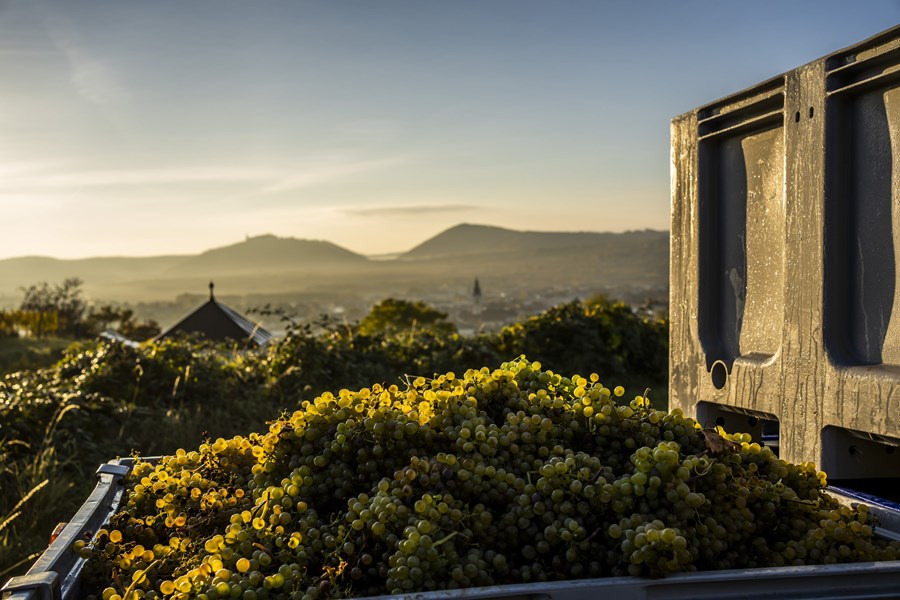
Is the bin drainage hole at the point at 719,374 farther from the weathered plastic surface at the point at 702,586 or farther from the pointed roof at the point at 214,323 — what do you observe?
the pointed roof at the point at 214,323

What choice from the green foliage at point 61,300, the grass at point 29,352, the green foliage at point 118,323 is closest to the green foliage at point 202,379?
the grass at point 29,352

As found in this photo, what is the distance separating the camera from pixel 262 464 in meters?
2.03

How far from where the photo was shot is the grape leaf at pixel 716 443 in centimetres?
185

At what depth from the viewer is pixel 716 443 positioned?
73.4 inches

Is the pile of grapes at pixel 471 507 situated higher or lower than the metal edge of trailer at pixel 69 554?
higher

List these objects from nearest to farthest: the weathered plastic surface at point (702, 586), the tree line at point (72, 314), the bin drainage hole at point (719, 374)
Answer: the weathered plastic surface at point (702, 586), the bin drainage hole at point (719, 374), the tree line at point (72, 314)

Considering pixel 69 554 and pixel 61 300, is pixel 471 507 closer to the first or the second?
pixel 69 554

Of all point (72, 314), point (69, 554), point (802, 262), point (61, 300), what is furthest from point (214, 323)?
point (69, 554)

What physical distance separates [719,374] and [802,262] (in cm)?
Answer: 64

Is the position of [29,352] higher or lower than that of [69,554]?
lower

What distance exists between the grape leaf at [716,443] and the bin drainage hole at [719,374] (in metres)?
1.28

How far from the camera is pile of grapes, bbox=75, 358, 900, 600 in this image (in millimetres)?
1604

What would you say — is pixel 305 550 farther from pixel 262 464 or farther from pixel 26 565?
pixel 26 565

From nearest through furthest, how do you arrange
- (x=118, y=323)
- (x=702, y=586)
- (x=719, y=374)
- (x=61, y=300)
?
(x=702, y=586) < (x=719, y=374) < (x=61, y=300) < (x=118, y=323)
